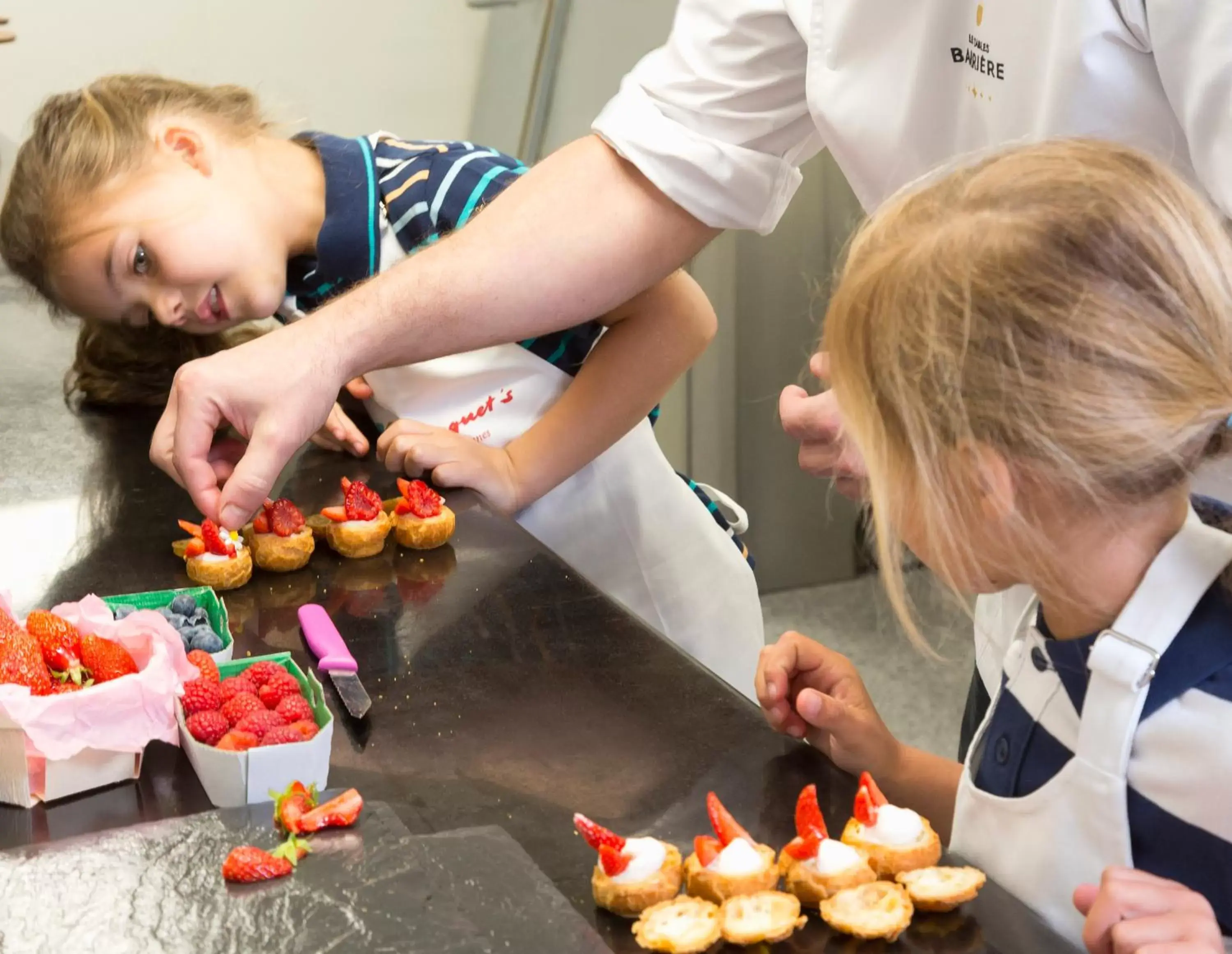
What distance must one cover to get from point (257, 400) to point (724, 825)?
636 millimetres

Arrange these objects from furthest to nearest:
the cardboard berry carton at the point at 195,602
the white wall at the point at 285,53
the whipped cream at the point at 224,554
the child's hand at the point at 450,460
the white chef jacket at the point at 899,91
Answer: the white wall at the point at 285,53 → the child's hand at the point at 450,460 → the whipped cream at the point at 224,554 → the cardboard berry carton at the point at 195,602 → the white chef jacket at the point at 899,91

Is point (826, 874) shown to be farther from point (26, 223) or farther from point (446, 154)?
point (26, 223)

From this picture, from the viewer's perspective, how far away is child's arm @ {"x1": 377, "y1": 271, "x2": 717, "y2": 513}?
142 cm

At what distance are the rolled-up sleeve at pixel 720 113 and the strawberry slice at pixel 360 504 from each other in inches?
15.4

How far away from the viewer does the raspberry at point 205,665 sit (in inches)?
34.3

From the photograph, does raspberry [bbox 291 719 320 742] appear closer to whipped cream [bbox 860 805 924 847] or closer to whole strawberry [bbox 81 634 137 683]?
whole strawberry [bbox 81 634 137 683]

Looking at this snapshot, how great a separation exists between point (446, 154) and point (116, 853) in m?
1.02

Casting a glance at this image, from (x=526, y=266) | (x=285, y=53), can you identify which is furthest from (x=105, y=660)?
(x=285, y=53)

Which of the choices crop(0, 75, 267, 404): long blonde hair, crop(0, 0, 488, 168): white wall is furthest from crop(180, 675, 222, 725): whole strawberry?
crop(0, 0, 488, 168): white wall

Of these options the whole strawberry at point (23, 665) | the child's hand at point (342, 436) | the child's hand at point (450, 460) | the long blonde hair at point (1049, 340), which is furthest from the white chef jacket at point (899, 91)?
the whole strawberry at point (23, 665)

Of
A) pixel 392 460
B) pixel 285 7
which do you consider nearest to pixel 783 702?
pixel 392 460

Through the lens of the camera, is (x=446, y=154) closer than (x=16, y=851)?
No

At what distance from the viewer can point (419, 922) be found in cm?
65

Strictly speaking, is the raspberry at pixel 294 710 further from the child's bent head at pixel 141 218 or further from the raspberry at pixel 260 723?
the child's bent head at pixel 141 218
